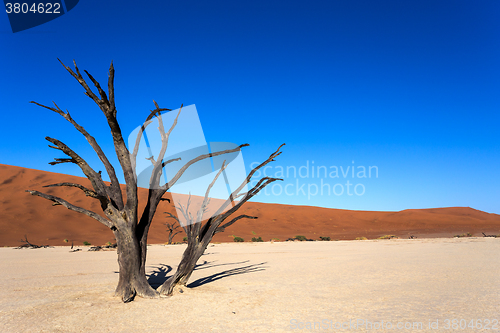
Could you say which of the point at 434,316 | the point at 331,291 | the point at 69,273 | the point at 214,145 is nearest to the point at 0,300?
the point at 69,273

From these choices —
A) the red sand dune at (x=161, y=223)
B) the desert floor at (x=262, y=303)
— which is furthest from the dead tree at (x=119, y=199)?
the red sand dune at (x=161, y=223)

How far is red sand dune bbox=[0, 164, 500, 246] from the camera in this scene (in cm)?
3400

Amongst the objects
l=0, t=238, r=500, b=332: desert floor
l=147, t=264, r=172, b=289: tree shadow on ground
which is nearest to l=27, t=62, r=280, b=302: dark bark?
l=0, t=238, r=500, b=332: desert floor

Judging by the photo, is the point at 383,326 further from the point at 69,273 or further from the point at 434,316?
the point at 69,273

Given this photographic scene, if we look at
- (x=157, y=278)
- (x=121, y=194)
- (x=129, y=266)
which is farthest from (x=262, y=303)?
(x=157, y=278)

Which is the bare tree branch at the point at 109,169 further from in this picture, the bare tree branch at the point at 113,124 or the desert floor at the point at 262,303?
the desert floor at the point at 262,303

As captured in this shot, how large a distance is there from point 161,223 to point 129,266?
43748 mm

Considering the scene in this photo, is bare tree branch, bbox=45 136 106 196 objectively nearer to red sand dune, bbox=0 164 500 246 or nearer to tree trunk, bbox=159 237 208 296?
tree trunk, bbox=159 237 208 296

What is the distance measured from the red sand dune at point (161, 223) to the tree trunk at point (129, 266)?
89.8 ft

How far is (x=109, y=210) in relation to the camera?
589 centimetres

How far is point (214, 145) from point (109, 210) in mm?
2989

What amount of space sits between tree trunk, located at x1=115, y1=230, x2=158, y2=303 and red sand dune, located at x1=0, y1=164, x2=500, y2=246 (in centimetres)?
2737

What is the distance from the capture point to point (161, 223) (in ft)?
156

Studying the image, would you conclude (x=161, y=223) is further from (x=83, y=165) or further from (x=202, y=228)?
(x=83, y=165)
